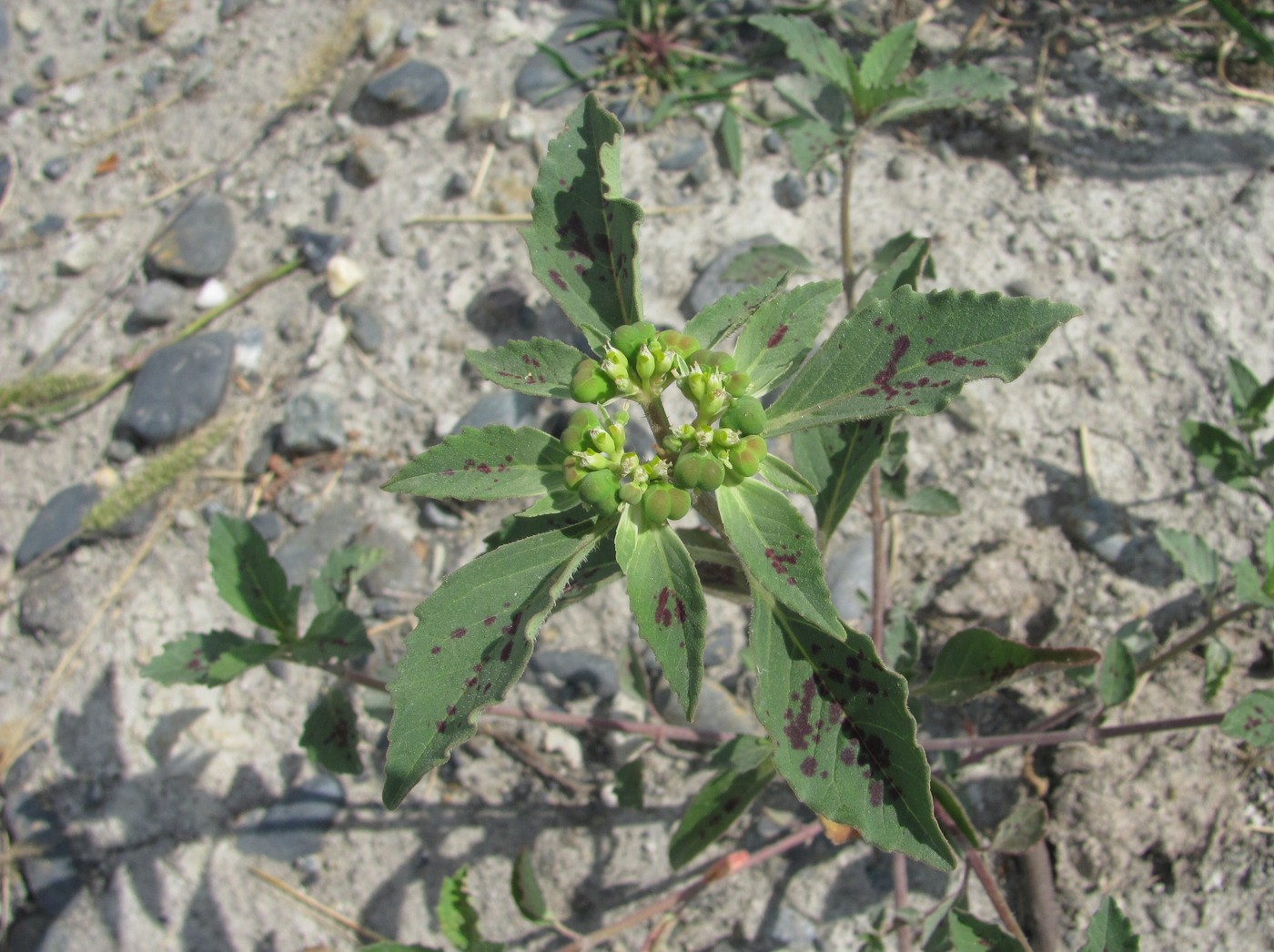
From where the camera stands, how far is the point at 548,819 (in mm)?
3338

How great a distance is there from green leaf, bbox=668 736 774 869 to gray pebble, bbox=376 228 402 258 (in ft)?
9.49

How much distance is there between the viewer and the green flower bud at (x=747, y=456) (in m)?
1.89

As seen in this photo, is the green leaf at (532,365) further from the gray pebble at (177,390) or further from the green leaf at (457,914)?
the gray pebble at (177,390)

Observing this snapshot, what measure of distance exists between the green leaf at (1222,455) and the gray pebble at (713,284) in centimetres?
174

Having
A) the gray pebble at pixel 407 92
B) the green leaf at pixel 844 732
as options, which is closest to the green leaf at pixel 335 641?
the green leaf at pixel 844 732

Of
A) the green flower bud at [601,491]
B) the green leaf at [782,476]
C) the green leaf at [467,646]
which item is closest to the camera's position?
the green leaf at [467,646]

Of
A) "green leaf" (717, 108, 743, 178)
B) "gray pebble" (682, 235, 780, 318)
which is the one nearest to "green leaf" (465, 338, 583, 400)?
"gray pebble" (682, 235, 780, 318)

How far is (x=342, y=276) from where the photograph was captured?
4285mm

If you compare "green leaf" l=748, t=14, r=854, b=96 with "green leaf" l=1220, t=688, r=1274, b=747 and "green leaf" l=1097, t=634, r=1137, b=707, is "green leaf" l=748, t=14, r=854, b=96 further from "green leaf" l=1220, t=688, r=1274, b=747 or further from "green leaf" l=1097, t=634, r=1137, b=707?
"green leaf" l=1220, t=688, r=1274, b=747

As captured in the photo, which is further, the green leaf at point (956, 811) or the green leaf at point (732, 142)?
the green leaf at point (732, 142)

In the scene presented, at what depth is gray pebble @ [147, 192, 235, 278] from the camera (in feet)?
14.7

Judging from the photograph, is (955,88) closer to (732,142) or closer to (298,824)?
(732,142)

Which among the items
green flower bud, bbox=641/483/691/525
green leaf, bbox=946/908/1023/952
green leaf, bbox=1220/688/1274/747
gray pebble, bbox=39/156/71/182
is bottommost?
green leaf, bbox=946/908/1023/952

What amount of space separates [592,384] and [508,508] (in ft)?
6.53
